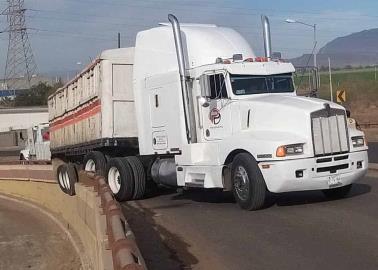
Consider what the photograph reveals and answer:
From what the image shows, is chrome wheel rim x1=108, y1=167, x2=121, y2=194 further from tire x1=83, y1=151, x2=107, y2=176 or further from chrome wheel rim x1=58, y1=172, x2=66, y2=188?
chrome wheel rim x1=58, y1=172, x2=66, y2=188

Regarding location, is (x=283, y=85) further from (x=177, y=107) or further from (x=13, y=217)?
(x=13, y=217)

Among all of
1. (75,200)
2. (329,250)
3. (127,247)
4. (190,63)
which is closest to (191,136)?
(190,63)

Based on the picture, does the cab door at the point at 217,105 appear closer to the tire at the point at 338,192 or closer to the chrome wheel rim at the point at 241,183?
the chrome wheel rim at the point at 241,183

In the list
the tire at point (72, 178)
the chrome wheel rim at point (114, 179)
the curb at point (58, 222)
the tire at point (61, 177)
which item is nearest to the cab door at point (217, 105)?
the chrome wheel rim at point (114, 179)

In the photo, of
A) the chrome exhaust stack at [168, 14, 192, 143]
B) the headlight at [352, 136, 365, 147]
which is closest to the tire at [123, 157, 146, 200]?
the chrome exhaust stack at [168, 14, 192, 143]

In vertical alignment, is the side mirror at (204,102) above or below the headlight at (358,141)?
above

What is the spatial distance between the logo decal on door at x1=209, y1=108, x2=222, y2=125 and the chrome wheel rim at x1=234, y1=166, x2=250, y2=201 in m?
1.28

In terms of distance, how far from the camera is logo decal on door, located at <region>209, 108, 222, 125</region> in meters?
13.0

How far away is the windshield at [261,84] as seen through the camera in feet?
42.2

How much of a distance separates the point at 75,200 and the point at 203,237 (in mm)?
6290

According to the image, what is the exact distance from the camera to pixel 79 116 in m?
18.9

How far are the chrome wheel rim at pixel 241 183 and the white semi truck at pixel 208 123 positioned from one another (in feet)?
0.06

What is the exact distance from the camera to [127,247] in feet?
16.2

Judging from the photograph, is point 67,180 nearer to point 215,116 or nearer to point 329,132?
point 215,116
